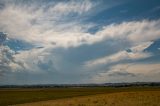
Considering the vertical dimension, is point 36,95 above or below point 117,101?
above

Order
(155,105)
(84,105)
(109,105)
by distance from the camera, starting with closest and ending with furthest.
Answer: (155,105) → (109,105) → (84,105)


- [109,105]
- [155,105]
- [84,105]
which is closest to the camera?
[155,105]

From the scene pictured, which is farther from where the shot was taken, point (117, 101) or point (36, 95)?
point (36, 95)

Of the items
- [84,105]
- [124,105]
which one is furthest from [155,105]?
[84,105]

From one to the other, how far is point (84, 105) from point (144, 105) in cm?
928

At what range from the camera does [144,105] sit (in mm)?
33281

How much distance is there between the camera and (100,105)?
122 ft

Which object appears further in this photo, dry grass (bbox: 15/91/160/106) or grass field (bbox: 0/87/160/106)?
grass field (bbox: 0/87/160/106)

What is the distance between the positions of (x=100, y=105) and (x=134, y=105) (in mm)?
5334

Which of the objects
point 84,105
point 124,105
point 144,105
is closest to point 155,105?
point 144,105

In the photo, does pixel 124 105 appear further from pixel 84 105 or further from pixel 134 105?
pixel 84 105

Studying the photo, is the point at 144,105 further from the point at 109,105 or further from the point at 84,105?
the point at 84,105

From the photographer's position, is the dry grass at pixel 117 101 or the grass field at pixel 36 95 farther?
the grass field at pixel 36 95

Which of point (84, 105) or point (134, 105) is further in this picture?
point (84, 105)
